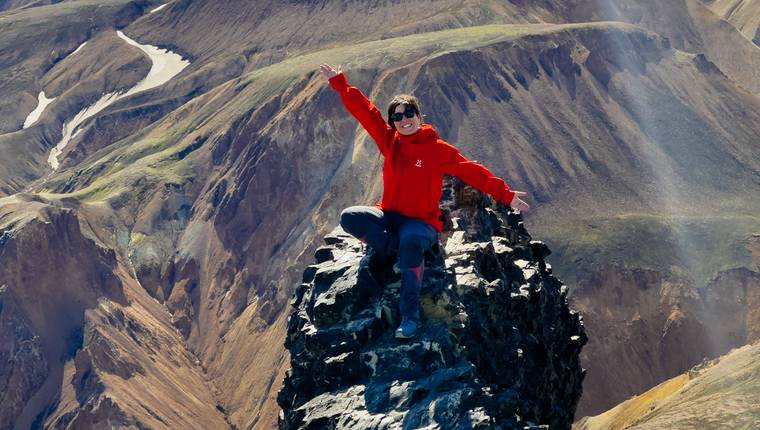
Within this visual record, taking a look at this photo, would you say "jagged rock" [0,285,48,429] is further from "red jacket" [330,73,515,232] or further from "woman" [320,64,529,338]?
"red jacket" [330,73,515,232]

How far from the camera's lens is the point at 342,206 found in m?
80.7

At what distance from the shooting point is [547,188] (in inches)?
3140

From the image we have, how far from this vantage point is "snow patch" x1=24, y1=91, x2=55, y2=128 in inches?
5128

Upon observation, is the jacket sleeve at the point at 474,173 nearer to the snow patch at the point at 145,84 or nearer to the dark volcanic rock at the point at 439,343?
the dark volcanic rock at the point at 439,343

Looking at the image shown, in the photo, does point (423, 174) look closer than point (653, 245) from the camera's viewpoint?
Yes

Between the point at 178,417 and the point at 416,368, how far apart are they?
58.3 meters

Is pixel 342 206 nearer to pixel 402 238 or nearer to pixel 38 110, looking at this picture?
pixel 38 110

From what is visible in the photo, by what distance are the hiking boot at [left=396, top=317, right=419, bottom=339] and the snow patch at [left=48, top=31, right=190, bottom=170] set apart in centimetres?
11007

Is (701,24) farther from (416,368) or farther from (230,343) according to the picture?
(416,368)

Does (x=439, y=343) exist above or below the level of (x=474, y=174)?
below

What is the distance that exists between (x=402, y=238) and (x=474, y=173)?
1520 millimetres

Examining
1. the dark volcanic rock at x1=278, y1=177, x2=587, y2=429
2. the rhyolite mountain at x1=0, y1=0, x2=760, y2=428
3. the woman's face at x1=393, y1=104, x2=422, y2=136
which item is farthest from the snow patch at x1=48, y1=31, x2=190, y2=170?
the woman's face at x1=393, y1=104, x2=422, y2=136

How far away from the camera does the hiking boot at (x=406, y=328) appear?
1470cm

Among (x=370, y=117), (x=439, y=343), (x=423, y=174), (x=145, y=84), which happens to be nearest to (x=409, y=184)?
(x=423, y=174)
